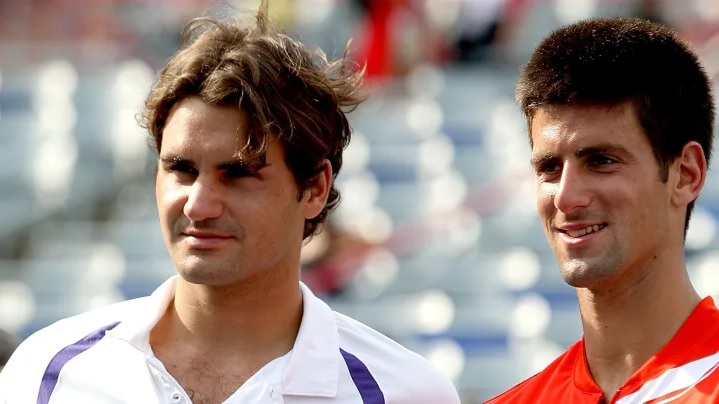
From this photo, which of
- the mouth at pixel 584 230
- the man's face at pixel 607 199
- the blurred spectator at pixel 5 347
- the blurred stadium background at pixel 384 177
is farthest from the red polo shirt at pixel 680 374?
the blurred stadium background at pixel 384 177

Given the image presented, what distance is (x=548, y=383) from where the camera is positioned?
140 inches

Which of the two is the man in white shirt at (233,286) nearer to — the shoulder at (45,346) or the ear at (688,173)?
the shoulder at (45,346)

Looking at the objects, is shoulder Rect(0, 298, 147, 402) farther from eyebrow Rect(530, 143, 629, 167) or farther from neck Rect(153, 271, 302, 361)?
eyebrow Rect(530, 143, 629, 167)

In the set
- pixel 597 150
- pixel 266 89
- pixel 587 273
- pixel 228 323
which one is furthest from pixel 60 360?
pixel 597 150

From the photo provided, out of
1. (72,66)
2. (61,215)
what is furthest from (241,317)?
(72,66)

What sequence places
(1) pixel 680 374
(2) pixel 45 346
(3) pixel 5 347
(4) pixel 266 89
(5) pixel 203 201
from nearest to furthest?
(1) pixel 680 374 → (5) pixel 203 201 → (2) pixel 45 346 → (4) pixel 266 89 → (3) pixel 5 347

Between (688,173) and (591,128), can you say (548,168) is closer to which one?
(591,128)

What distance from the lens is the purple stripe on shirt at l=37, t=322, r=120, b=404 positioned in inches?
140

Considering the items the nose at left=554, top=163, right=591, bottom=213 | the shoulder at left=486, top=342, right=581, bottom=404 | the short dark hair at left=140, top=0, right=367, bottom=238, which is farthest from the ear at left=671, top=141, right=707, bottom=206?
the short dark hair at left=140, top=0, right=367, bottom=238

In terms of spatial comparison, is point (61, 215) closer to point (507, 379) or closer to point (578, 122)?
point (507, 379)

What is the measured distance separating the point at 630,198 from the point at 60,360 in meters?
1.56

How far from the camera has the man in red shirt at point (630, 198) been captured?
325cm

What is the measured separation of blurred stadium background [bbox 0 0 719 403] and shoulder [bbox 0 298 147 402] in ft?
14.9

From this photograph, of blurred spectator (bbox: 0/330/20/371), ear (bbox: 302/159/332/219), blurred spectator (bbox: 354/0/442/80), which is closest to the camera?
ear (bbox: 302/159/332/219)
